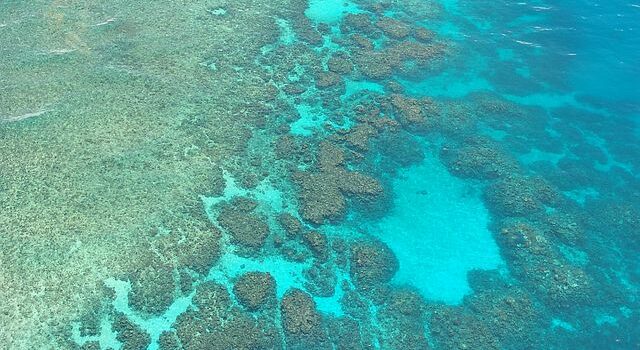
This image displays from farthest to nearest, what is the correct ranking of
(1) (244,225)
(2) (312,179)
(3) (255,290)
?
(2) (312,179) < (1) (244,225) < (3) (255,290)

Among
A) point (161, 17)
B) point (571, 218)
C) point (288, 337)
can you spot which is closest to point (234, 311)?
point (288, 337)

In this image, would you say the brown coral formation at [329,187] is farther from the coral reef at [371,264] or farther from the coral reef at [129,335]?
the coral reef at [129,335]

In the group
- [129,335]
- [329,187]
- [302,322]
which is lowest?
[129,335]

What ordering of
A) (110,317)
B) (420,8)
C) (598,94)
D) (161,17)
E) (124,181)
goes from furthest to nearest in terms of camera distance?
(420,8), (161,17), (598,94), (124,181), (110,317)

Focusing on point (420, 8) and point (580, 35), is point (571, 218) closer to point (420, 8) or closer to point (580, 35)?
point (580, 35)

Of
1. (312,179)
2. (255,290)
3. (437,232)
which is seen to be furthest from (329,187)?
(255,290)

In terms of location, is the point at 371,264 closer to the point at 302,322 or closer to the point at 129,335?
the point at 302,322

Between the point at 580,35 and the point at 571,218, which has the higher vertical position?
the point at 580,35

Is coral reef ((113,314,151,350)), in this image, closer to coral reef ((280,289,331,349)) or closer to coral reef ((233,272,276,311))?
coral reef ((233,272,276,311))
